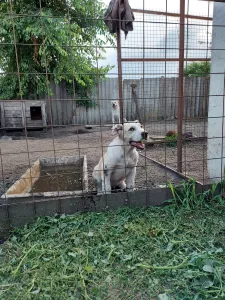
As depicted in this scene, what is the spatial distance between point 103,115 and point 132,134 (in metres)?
8.71

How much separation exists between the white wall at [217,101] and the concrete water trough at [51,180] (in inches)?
80.6

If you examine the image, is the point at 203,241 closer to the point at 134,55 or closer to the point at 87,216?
the point at 87,216

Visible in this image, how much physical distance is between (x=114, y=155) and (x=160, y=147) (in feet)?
13.5

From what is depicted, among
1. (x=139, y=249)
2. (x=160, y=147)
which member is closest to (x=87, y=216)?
(x=139, y=249)

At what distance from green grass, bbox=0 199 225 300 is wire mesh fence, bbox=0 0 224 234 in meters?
0.39

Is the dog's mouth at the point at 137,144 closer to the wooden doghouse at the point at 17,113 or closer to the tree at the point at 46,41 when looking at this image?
the tree at the point at 46,41

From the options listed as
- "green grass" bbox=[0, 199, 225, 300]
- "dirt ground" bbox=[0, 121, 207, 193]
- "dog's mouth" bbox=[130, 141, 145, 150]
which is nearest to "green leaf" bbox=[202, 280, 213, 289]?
"green grass" bbox=[0, 199, 225, 300]

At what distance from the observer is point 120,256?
2.43 metres

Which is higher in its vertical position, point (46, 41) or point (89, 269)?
point (46, 41)

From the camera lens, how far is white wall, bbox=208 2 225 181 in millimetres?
3586

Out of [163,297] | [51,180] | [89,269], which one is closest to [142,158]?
[51,180]

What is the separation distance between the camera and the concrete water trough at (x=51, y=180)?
136 inches

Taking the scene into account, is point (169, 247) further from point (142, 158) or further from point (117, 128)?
point (142, 158)

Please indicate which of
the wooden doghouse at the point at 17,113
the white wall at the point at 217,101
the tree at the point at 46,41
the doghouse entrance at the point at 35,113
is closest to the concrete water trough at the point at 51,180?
→ the white wall at the point at 217,101
